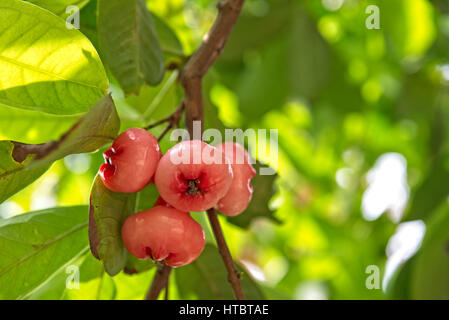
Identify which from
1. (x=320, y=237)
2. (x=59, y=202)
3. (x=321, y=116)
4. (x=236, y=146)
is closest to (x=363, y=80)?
(x=321, y=116)

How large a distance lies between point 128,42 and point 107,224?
0.27m

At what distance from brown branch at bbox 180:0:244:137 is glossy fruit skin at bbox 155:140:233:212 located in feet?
0.47

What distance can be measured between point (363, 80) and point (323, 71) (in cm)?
25

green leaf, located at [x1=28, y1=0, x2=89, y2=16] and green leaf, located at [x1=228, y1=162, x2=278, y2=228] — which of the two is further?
green leaf, located at [x1=228, y1=162, x2=278, y2=228]

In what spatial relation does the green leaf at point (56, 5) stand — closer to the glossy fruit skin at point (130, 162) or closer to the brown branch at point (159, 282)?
the glossy fruit skin at point (130, 162)

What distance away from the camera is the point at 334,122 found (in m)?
1.88

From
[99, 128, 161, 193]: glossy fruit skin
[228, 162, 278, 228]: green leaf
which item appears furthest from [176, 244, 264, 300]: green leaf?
[99, 128, 161, 193]: glossy fruit skin

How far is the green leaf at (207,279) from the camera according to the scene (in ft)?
2.92

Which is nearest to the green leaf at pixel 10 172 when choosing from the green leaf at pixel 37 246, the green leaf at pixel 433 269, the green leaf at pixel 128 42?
the green leaf at pixel 37 246

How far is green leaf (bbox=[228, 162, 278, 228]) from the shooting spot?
0.93 meters

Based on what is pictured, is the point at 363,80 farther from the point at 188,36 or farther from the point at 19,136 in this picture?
the point at 19,136

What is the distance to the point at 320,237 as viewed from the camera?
2.05 metres

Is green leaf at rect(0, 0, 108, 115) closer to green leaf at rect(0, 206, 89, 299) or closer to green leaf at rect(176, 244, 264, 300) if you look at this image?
green leaf at rect(0, 206, 89, 299)

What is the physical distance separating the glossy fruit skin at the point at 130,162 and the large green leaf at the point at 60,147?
2cm
